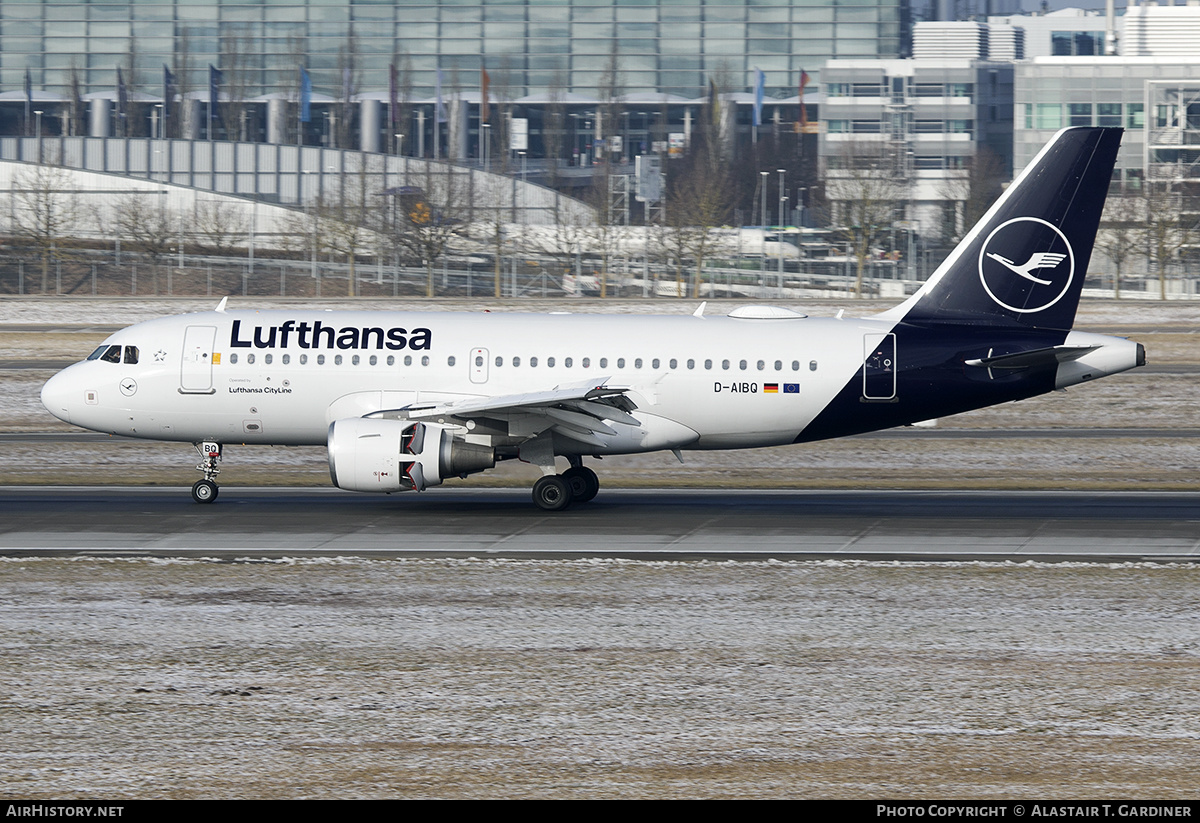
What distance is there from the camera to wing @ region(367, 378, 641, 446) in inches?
1158

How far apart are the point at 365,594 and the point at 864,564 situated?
8.74 metres

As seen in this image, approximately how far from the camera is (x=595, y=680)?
17703 mm

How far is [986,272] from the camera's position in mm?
31906

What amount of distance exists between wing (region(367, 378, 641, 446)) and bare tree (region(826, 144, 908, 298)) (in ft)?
201

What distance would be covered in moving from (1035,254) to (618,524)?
11.1 meters

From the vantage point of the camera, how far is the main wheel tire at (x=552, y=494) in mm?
31438

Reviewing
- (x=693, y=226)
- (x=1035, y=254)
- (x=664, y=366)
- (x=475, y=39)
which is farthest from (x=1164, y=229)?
(x=475, y=39)

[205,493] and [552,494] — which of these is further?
[205,493]

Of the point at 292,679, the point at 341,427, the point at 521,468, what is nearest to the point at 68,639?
the point at 292,679

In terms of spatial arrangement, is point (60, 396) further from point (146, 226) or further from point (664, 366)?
point (146, 226)

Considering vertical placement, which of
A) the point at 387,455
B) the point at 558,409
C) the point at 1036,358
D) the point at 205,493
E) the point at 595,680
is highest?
the point at 1036,358

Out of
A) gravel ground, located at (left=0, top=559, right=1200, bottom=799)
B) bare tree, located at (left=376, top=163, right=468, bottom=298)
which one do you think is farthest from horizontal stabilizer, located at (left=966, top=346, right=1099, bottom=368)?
bare tree, located at (left=376, top=163, right=468, bottom=298)

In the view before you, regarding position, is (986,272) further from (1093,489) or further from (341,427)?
(341,427)

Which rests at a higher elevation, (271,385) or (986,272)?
(986,272)
